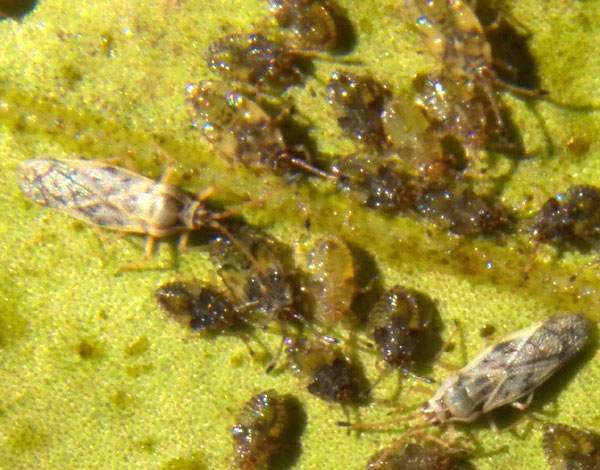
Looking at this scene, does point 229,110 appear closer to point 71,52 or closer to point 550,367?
point 71,52

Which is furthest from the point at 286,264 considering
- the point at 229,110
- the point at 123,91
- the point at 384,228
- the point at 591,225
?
the point at 591,225

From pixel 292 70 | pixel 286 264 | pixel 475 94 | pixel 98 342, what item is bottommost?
pixel 98 342

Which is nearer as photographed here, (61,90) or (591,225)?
(591,225)

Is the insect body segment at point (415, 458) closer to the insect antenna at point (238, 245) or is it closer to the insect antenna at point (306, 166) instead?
the insect antenna at point (238, 245)

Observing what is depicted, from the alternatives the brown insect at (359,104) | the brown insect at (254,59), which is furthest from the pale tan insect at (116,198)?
the brown insect at (359,104)

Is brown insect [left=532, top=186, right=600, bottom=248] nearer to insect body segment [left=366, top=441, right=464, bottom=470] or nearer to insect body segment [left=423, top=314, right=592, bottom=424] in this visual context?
insect body segment [left=423, top=314, right=592, bottom=424]

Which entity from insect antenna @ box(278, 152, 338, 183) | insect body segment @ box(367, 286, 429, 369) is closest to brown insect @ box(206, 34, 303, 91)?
insect antenna @ box(278, 152, 338, 183)
